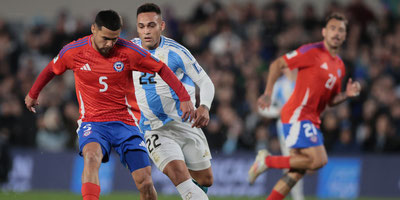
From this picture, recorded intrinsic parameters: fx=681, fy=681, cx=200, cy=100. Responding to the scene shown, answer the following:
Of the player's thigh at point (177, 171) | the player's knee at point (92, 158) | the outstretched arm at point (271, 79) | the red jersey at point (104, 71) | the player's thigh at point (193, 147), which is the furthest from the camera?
the outstretched arm at point (271, 79)

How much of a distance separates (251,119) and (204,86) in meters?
6.96

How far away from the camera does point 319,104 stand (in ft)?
30.4

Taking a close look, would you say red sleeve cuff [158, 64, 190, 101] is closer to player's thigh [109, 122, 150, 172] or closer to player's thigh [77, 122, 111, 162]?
player's thigh [109, 122, 150, 172]

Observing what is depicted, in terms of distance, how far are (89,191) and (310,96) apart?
390 centimetres

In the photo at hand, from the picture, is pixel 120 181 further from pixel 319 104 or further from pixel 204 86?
pixel 204 86

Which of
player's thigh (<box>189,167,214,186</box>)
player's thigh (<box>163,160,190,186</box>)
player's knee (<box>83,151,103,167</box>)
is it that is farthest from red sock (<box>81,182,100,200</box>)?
player's thigh (<box>189,167,214,186</box>)

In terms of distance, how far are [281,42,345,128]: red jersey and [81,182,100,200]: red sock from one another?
12.1ft

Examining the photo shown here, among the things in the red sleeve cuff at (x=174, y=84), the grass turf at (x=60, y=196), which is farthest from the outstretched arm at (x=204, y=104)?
the grass turf at (x=60, y=196)

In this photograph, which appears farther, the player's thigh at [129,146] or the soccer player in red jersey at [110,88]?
the player's thigh at [129,146]

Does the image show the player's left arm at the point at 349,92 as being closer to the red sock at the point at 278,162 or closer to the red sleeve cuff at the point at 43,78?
the red sock at the point at 278,162

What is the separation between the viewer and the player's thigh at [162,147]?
24.5ft

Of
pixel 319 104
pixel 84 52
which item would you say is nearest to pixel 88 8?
pixel 319 104

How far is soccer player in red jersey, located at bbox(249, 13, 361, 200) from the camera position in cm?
902

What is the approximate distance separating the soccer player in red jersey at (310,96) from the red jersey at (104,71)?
2547 mm
